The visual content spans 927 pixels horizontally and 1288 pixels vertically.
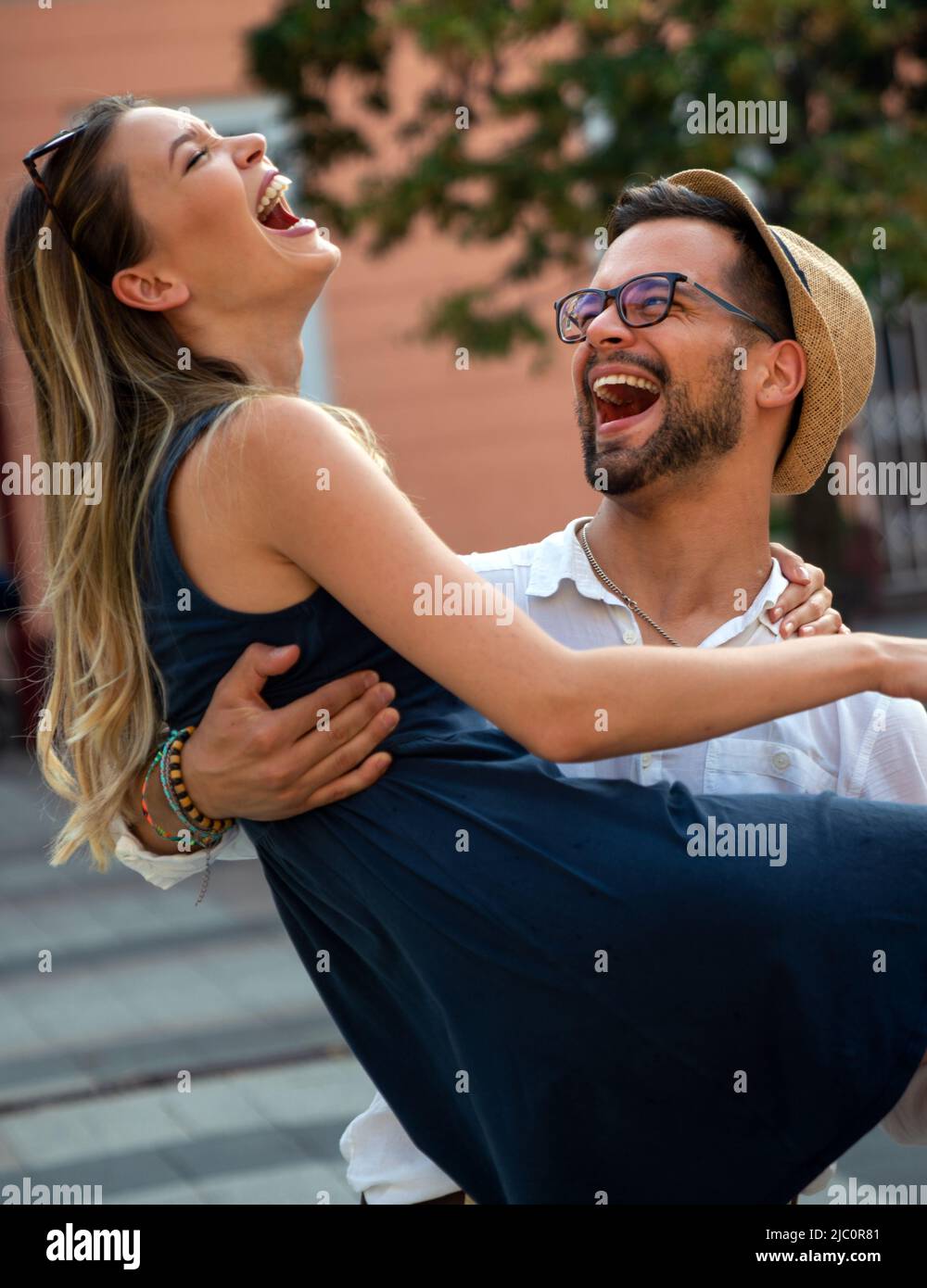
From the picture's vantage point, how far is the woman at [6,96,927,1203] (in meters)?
1.86

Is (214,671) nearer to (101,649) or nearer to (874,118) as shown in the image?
(101,649)

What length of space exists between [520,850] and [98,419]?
31.1 inches

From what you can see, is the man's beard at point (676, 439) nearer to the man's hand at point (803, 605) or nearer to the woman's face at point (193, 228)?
the man's hand at point (803, 605)

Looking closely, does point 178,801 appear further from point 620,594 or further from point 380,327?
point 380,327

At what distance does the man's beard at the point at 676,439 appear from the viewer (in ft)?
7.88

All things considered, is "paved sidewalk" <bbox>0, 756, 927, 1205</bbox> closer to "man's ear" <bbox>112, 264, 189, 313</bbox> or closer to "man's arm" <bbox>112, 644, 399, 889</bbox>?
"man's arm" <bbox>112, 644, 399, 889</bbox>

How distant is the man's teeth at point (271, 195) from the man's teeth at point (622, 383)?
0.53m

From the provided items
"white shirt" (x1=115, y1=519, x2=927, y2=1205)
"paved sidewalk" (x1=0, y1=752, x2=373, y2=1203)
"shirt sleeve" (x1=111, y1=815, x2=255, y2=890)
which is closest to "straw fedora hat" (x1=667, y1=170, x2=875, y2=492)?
"white shirt" (x1=115, y1=519, x2=927, y2=1205)

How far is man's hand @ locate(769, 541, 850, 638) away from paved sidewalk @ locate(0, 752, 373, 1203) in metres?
2.77

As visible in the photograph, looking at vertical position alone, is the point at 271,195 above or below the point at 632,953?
above

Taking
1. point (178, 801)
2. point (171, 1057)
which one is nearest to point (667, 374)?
point (178, 801)

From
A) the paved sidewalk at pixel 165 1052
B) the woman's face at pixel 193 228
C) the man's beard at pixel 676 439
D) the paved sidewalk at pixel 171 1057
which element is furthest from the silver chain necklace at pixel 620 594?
the paved sidewalk at pixel 165 1052

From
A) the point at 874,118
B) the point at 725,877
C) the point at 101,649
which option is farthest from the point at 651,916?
the point at 874,118

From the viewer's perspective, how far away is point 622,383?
2.44 m
